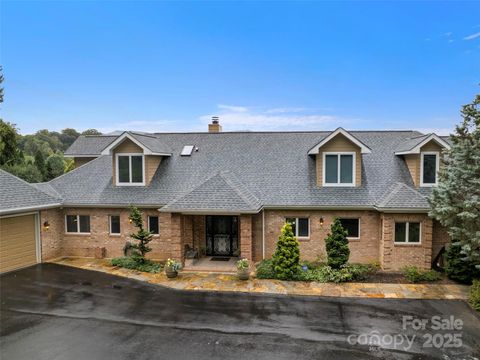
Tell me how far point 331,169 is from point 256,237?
17.4 ft

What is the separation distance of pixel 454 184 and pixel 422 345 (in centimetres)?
575

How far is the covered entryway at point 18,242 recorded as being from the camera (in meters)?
14.6

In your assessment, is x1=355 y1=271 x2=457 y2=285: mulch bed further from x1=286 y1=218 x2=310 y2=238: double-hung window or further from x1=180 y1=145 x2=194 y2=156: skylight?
x1=180 y1=145 x2=194 y2=156: skylight

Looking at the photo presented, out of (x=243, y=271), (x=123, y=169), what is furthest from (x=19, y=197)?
(x=243, y=271)

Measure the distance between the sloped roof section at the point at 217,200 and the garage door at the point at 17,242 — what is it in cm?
703

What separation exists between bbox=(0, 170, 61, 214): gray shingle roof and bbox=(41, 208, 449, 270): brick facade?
0.70 meters

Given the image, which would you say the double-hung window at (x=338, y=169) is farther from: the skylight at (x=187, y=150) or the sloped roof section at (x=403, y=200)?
the skylight at (x=187, y=150)

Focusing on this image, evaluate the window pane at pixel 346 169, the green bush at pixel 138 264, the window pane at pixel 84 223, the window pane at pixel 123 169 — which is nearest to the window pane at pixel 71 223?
the window pane at pixel 84 223

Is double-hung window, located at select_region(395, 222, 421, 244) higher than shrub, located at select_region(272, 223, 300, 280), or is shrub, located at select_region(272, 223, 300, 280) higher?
double-hung window, located at select_region(395, 222, 421, 244)

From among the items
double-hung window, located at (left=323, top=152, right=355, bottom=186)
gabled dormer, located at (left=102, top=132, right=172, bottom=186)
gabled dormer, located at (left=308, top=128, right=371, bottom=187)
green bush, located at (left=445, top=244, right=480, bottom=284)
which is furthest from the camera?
gabled dormer, located at (left=102, top=132, right=172, bottom=186)

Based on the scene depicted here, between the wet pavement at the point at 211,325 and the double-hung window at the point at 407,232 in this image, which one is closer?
the wet pavement at the point at 211,325

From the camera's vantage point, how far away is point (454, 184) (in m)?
11.2

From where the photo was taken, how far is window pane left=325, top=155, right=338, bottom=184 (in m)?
16.4

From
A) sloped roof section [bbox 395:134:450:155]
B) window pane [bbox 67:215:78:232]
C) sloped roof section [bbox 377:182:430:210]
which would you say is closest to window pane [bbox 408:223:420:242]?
sloped roof section [bbox 377:182:430:210]
